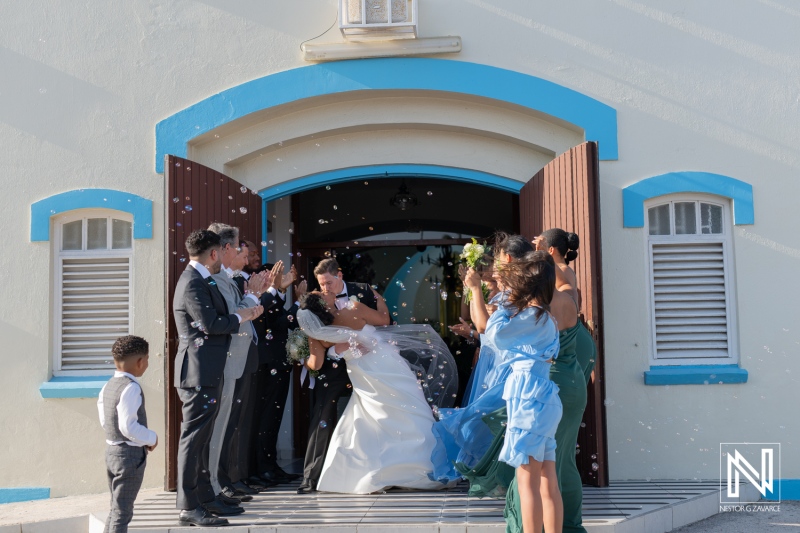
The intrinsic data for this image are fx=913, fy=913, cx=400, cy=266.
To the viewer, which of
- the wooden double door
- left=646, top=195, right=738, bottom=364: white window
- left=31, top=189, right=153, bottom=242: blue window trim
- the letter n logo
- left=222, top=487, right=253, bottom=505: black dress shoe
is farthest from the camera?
left=31, top=189, right=153, bottom=242: blue window trim

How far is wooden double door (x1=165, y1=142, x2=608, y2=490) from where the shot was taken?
23.6 feet

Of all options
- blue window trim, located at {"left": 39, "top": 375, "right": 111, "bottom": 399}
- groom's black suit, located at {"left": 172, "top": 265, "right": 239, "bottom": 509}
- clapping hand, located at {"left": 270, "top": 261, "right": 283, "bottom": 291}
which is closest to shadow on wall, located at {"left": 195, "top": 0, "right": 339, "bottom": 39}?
clapping hand, located at {"left": 270, "top": 261, "right": 283, "bottom": 291}

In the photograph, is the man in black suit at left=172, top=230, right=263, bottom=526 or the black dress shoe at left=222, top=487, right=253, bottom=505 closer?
the man in black suit at left=172, top=230, right=263, bottom=526

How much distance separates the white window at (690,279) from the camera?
7895 mm

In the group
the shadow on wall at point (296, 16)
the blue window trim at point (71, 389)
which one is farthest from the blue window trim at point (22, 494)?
the shadow on wall at point (296, 16)

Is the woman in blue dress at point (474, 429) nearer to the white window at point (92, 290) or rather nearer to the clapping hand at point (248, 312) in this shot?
the clapping hand at point (248, 312)

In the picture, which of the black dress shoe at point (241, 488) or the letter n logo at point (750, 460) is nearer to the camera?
the black dress shoe at point (241, 488)

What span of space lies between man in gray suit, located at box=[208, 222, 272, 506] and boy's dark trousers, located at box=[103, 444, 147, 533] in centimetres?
118

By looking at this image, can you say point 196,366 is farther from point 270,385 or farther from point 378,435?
point 378,435

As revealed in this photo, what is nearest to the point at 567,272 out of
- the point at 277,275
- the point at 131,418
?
the point at 277,275

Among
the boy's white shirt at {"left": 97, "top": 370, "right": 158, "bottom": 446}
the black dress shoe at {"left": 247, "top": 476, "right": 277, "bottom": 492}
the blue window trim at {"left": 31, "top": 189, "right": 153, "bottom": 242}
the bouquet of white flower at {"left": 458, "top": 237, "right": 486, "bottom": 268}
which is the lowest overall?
the black dress shoe at {"left": 247, "top": 476, "right": 277, "bottom": 492}

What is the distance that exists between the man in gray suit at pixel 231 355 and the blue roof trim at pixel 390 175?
1723 millimetres

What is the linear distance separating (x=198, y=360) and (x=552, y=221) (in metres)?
3.25

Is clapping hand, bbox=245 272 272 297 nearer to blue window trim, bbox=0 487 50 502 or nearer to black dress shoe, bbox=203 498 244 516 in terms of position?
black dress shoe, bbox=203 498 244 516
